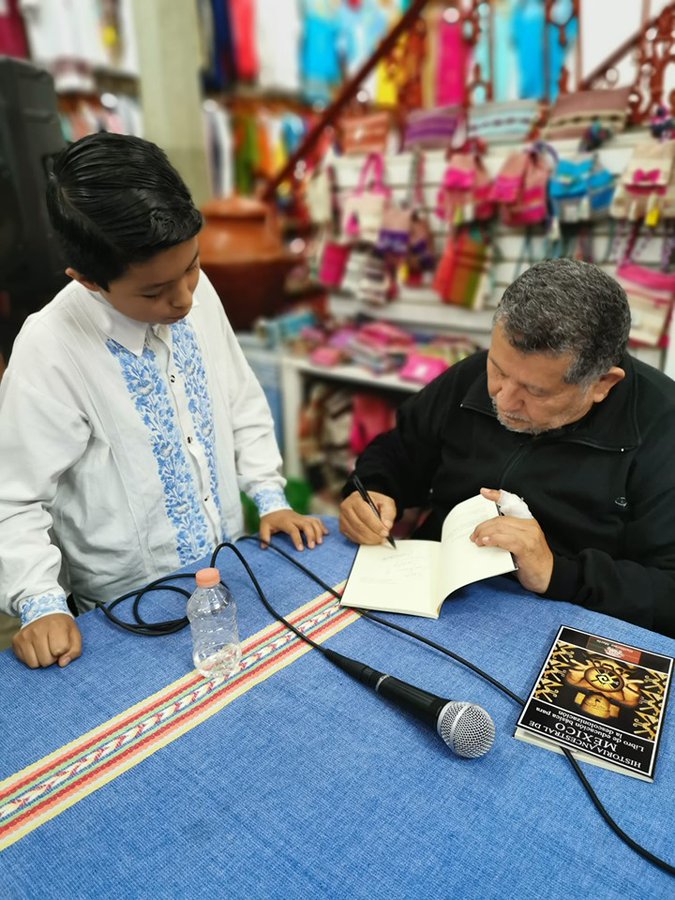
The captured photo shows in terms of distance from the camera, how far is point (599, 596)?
3.58 feet

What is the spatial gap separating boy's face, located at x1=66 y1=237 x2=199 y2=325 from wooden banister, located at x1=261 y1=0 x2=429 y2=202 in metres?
2.19

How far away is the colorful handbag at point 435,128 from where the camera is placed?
2.57 meters

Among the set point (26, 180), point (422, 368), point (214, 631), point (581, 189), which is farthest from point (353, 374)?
point (214, 631)

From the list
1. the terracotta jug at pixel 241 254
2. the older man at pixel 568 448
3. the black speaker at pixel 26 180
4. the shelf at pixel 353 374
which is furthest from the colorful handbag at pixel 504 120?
the black speaker at pixel 26 180

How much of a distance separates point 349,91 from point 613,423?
236cm

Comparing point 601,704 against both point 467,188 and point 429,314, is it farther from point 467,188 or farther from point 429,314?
point 429,314

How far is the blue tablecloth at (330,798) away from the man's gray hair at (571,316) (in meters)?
0.45

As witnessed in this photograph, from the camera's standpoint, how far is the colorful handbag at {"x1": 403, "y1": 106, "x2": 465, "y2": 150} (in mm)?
2570

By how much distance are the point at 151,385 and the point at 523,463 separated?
727 mm

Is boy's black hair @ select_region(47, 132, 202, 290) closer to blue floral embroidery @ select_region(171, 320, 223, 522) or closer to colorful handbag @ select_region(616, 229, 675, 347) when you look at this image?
blue floral embroidery @ select_region(171, 320, 223, 522)

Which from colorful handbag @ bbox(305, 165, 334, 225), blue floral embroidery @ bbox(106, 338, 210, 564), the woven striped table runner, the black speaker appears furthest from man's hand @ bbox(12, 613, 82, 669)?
colorful handbag @ bbox(305, 165, 334, 225)

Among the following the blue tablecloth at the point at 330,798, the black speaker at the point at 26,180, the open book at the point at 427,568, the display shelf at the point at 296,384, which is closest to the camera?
the blue tablecloth at the point at 330,798

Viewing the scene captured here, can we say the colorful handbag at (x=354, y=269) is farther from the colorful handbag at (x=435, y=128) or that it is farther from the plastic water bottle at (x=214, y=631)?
the plastic water bottle at (x=214, y=631)

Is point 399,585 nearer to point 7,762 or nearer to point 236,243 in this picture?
point 7,762
